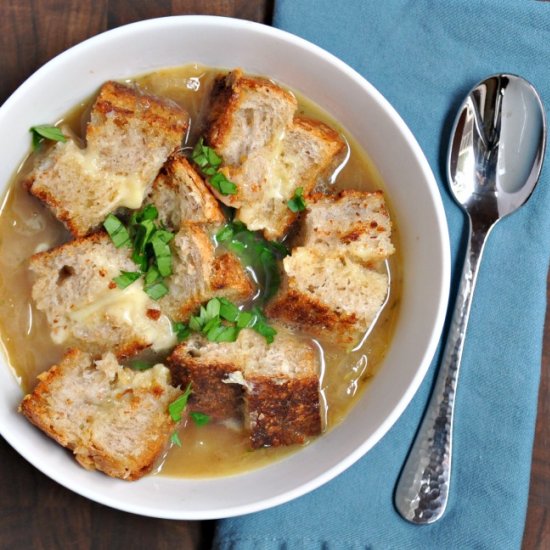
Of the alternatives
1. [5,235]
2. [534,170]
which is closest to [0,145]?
[5,235]

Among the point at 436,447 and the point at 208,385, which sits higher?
the point at 208,385

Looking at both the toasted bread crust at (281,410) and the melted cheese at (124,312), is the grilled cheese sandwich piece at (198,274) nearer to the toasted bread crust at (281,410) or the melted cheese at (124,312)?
the melted cheese at (124,312)

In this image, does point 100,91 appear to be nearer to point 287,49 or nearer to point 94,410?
point 287,49

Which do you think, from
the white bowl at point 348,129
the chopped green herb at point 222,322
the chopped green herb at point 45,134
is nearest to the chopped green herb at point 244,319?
the chopped green herb at point 222,322

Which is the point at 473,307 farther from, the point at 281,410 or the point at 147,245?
the point at 147,245

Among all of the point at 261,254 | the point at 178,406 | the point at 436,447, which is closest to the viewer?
the point at 178,406

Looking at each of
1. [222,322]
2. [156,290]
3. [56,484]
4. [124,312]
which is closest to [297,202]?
[222,322]

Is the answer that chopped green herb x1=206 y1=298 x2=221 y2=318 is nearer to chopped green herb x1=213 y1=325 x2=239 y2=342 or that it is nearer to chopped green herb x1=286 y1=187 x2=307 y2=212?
chopped green herb x1=213 y1=325 x2=239 y2=342
